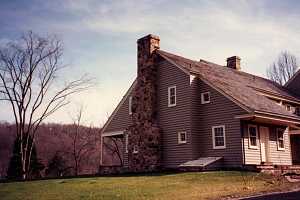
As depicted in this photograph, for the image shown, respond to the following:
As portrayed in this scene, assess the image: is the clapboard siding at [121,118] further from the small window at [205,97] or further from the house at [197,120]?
the small window at [205,97]

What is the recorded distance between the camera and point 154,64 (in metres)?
27.4

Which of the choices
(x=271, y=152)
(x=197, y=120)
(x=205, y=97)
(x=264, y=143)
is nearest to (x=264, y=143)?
(x=264, y=143)

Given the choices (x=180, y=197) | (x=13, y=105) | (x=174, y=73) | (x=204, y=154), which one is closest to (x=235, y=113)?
(x=204, y=154)

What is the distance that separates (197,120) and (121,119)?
28.7 feet

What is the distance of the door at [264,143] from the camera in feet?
78.7

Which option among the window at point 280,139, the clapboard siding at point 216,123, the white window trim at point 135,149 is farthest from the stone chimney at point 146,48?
the window at point 280,139

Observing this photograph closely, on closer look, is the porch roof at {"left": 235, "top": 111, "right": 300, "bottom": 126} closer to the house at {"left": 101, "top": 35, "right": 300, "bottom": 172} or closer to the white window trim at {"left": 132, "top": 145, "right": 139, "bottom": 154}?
the house at {"left": 101, "top": 35, "right": 300, "bottom": 172}

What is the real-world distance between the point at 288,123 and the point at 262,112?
4.07m

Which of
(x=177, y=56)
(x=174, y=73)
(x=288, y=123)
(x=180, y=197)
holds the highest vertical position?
(x=177, y=56)

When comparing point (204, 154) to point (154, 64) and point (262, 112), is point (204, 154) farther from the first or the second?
point (154, 64)

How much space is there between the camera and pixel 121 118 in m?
31.5

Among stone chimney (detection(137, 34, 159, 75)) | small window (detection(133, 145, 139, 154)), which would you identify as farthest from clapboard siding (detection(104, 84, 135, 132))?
small window (detection(133, 145, 139, 154))

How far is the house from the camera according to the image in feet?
74.6

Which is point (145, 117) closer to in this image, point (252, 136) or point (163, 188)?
point (252, 136)
